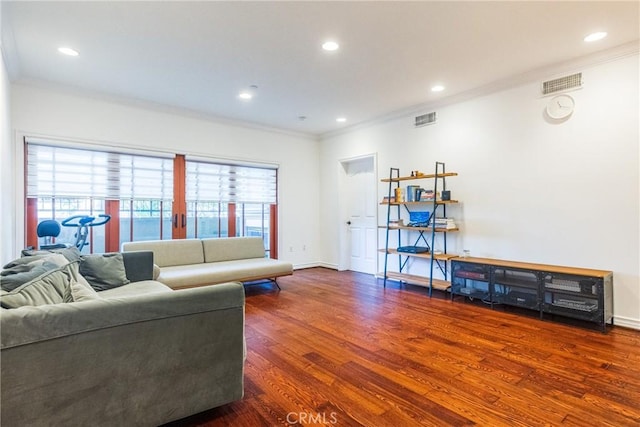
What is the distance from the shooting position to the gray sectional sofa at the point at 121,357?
49.6 inches

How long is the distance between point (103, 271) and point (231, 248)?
2.03 meters

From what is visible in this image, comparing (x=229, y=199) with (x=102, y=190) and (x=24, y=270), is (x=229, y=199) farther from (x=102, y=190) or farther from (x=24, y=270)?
(x=24, y=270)

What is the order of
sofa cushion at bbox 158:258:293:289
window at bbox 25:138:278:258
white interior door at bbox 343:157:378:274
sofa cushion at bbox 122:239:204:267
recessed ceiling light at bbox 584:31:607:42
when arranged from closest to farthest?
1. recessed ceiling light at bbox 584:31:607:42
2. sofa cushion at bbox 158:258:293:289
3. window at bbox 25:138:278:258
4. sofa cushion at bbox 122:239:204:267
5. white interior door at bbox 343:157:378:274

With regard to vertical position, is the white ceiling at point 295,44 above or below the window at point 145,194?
above

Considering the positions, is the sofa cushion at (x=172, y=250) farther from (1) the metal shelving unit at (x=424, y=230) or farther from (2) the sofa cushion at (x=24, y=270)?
(1) the metal shelving unit at (x=424, y=230)

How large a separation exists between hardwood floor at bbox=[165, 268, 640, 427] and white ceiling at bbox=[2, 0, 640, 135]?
2.67 m

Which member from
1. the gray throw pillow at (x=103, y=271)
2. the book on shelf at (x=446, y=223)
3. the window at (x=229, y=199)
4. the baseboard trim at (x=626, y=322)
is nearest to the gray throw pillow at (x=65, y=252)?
the gray throw pillow at (x=103, y=271)

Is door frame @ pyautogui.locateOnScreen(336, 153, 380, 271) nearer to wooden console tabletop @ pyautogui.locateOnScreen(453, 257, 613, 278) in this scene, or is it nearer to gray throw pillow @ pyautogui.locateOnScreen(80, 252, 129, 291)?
wooden console tabletop @ pyautogui.locateOnScreen(453, 257, 613, 278)

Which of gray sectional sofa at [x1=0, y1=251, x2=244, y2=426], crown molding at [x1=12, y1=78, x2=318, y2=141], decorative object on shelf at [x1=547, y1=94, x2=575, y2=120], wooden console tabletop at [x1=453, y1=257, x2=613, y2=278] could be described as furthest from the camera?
crown molding at [x1=12, y1=78, x2=318, y2=141]

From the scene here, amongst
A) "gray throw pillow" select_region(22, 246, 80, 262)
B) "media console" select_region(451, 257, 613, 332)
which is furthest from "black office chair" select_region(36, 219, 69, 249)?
"media console" select_region(451, 257, 613, 332)

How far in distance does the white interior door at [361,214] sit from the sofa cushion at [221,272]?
1697mm

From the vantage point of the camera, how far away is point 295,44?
2980mm

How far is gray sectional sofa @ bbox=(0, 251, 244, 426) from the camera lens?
4.13ft

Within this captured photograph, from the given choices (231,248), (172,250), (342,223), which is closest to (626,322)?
(342,223)
